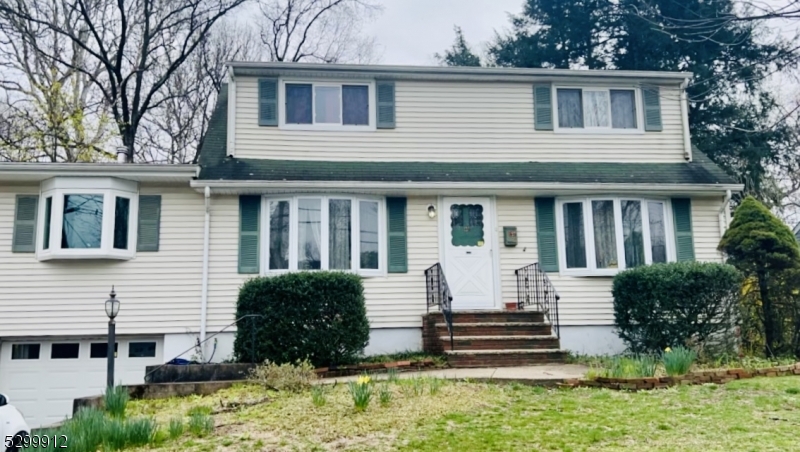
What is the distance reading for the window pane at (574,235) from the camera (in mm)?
10867

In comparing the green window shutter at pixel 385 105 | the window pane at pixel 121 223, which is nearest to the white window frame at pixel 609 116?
the green window shutter at pixel 385 105

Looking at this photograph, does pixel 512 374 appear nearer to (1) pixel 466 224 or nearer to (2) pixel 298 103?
(1) pixel 466 224

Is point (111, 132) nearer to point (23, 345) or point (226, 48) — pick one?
point (226, 48)

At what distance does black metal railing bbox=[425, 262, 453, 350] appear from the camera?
9416mm

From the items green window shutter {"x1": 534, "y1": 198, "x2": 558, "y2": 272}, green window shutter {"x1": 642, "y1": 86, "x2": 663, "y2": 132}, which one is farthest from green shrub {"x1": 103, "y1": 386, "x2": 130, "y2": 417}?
green window shutter {"x1": 642, "y1": 86, "x2": 663, "y2": 132}

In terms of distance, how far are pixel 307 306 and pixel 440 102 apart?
520 cm

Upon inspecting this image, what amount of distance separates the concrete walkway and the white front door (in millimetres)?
2196

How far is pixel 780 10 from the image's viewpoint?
17.9 feet

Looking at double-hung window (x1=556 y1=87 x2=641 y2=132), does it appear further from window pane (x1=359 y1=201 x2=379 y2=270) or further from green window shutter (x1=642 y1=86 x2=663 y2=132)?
window pane (x1=359 y1=201 x2=379 y2=270)

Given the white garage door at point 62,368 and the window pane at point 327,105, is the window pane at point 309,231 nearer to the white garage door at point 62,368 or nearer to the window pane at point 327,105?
the window pane at point 327,105

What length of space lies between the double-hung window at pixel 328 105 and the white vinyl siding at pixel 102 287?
A: 2.74m

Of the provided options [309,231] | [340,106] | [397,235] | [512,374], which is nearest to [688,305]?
[512,374]

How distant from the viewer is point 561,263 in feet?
35.5

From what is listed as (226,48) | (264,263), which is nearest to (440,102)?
(264,263)
